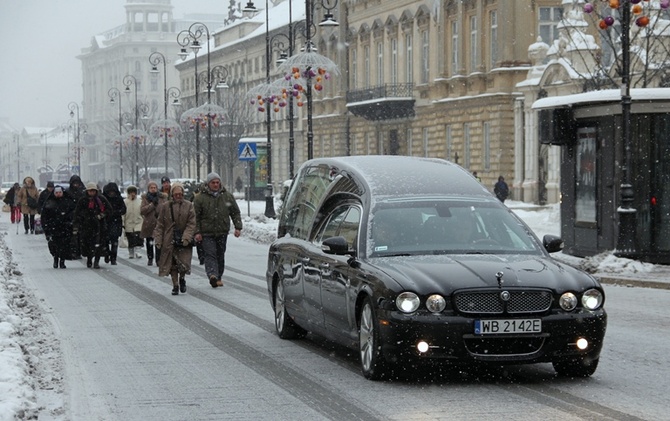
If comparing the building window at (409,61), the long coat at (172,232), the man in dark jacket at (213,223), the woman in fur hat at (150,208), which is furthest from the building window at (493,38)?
the long coat at (172,232)

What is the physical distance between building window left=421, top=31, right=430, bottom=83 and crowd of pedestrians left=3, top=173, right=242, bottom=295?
30938mm

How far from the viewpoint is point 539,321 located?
9523 millimetres

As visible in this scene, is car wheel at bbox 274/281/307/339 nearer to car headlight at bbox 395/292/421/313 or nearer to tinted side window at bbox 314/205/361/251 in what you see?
tinted side window at bbox 314/205/361/251

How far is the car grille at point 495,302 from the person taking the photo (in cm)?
948

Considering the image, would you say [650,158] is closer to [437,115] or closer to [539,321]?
[539,321]

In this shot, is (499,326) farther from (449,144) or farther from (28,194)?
(449,144)

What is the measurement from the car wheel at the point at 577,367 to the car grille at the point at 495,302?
1.84 feet

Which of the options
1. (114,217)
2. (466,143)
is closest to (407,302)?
(114,217)

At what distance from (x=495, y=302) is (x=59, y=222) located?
18.4m

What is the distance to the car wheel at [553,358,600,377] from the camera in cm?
978

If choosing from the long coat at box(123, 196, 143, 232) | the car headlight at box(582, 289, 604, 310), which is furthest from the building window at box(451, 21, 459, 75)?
the car headlight at box(582, 289, 604, 310)

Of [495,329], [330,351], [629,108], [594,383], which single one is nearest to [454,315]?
[495,329]

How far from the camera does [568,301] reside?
9641 mm

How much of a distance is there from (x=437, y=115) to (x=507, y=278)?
167 ft
